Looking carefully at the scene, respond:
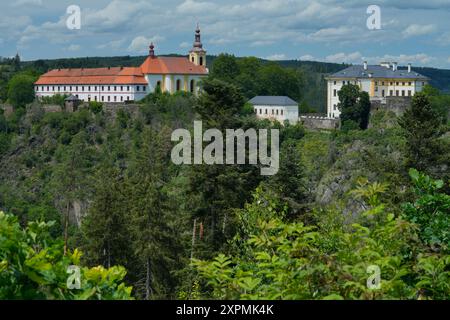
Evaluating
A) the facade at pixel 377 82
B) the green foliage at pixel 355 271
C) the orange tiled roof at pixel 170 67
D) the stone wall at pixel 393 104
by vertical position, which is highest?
the orange tiled roof at pixel 170 67

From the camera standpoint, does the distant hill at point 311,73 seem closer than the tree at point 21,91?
No

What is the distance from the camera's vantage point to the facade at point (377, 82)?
57.2 meters

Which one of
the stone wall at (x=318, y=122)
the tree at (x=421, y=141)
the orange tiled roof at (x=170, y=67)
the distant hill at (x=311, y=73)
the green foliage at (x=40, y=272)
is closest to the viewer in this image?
the green foliage at (x=40, y=272)

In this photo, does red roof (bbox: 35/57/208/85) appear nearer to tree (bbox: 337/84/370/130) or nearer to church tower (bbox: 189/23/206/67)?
church tower (bbox: 189/23/206/67)

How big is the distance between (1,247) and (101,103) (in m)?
56.0

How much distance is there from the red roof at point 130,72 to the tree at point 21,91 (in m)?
1.42

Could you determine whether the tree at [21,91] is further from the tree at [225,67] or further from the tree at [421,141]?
the tree at [421,141]

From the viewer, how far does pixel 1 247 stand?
421 cm

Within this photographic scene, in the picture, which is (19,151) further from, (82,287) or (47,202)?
(82,287)

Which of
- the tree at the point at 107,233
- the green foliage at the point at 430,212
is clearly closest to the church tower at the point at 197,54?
the tree at the point at 107,233

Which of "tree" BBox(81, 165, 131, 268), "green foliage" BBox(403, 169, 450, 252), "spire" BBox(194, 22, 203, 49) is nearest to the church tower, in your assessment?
"spire" BBox(194, 22, 203, 49)

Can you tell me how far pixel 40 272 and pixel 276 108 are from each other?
5275 cm

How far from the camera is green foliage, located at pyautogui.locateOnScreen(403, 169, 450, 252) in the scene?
18.3 ft
